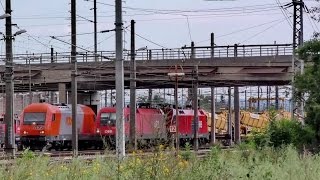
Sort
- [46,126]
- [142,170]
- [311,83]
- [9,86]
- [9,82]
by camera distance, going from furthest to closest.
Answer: [46,126], [9,86], [9,82], [311,83], [142,170]

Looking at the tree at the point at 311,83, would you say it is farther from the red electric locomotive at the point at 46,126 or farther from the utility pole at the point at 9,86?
the red electric locomotive at the point at 46,126

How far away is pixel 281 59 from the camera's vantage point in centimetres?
5156

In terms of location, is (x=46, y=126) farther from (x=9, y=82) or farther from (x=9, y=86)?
(x=9, y=82)

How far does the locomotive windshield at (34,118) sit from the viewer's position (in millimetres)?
44344

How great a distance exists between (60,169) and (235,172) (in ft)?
8.45

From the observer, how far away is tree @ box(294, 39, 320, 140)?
77.3 ft

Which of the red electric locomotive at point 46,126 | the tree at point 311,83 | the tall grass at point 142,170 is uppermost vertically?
the tree at point 311,83

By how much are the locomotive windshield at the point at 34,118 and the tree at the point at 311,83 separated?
938 inches

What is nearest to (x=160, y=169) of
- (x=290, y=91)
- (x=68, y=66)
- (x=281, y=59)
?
(x=290, y=91)

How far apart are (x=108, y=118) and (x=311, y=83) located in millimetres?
25350

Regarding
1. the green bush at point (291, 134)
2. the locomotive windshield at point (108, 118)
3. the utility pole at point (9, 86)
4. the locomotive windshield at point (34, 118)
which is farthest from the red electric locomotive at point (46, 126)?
the green bush at point (291, 134)

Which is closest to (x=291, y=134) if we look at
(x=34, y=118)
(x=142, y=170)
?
(x=142, y=170)

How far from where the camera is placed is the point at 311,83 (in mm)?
23688

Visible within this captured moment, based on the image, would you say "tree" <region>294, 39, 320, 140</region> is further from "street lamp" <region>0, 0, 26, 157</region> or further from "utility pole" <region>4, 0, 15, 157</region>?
"utility pole" <region>4, 0, 15, 157</region>
